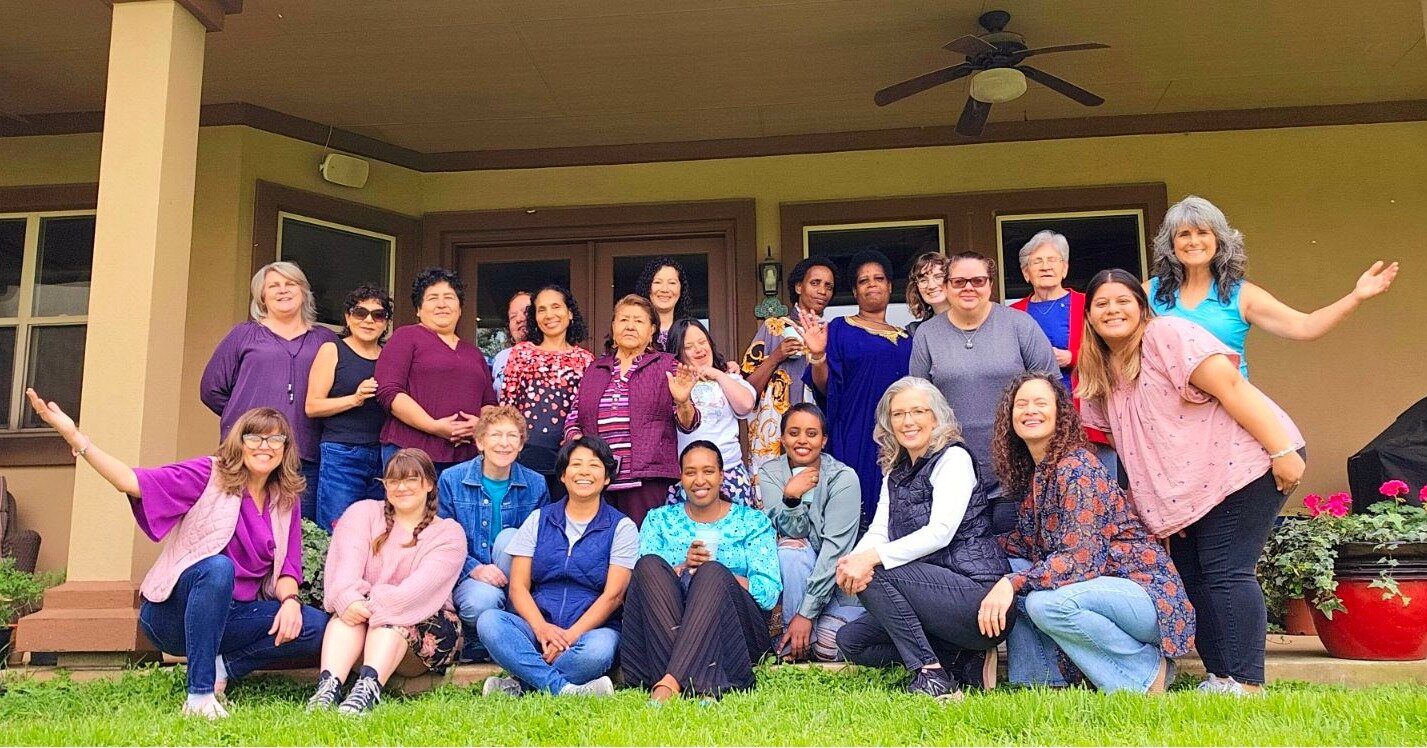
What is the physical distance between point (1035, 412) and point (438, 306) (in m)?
2.34

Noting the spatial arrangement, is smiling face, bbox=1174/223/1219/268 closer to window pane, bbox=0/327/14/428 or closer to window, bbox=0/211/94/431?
window, bbox=0/211/94/431

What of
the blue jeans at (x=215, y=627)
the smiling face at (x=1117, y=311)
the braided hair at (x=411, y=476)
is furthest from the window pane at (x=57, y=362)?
the smiling face at (x=1117, y=311)

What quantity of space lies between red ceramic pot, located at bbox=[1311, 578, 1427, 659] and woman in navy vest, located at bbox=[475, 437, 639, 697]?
91.2 inches

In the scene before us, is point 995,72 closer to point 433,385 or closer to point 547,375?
point 547,375

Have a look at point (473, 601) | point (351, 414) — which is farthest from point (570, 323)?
point (473, 601)

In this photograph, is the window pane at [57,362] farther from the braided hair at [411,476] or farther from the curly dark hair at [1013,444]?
the curly dark hair at [1013,444]

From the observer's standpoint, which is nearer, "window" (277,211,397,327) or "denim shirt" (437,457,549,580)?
"denim shirt" (437,457,549,580)

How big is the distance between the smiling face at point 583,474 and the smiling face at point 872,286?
1.39 m

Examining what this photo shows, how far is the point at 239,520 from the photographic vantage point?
3.57m

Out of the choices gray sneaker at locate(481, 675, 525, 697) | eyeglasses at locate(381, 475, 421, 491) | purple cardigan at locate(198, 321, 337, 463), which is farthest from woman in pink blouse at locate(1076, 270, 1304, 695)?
purple cardigan at locate(198, 321, 337, 463)

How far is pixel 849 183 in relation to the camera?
257 inches

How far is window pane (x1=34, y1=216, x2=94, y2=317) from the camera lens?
20.9 feet

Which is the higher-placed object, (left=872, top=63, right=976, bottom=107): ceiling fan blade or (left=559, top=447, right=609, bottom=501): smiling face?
(left=872, top=63, right=976, bottom=107): ceiling fan blade

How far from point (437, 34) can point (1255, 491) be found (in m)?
4.07
